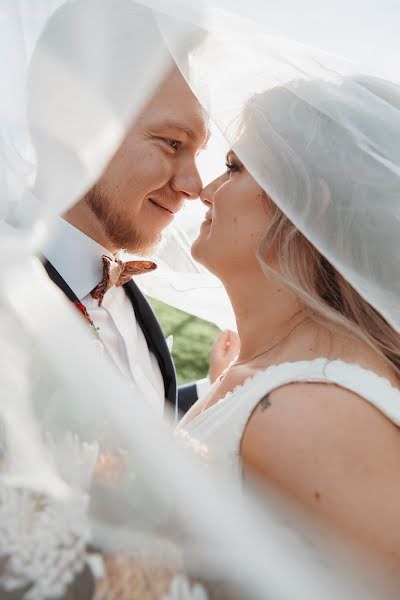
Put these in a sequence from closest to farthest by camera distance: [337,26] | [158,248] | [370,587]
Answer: [370,587] → [337,26] → [158,248]

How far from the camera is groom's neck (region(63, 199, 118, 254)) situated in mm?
1979

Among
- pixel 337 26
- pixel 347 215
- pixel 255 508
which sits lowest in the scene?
pixel 255 508

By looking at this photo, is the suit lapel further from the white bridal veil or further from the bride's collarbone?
the white bridal veil

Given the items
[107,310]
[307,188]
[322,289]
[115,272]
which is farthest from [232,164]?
[107,310]

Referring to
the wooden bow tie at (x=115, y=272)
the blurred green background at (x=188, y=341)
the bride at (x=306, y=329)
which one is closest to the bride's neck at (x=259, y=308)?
the bride at (x=306, y=329)

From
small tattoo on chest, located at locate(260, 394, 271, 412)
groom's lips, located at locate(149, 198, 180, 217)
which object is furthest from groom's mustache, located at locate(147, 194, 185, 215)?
small tattoo on chest, located at locate(260, 394, 271, 412)

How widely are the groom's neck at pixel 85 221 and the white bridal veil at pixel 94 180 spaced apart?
649mm

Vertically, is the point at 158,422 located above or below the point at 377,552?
above

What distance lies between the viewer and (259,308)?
1588mm

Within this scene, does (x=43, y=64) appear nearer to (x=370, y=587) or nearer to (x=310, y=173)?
(x=310, y=173)

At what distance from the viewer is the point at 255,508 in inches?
38.6

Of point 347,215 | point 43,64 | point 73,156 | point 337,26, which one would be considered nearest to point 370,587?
point 347,215

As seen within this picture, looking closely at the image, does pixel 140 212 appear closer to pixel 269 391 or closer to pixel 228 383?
pixel 228 383

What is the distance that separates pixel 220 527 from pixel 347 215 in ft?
2.53
